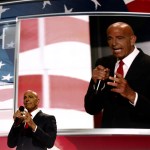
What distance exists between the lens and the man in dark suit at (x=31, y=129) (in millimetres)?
2359

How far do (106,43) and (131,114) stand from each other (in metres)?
0.81

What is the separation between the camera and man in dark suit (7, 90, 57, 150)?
2359 millimetres

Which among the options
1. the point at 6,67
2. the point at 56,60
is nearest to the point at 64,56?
the point at 56,60

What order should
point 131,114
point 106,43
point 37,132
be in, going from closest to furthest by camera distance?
point 37,132 < point 131,114 < point 106,43

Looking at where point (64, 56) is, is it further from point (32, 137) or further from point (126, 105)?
point (32, 137)

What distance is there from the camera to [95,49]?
3.56 meters

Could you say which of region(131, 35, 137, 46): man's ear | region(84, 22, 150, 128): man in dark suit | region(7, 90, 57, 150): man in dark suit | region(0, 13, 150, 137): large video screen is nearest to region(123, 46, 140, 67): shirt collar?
region(84, 22, 150, 128): man in dark suit

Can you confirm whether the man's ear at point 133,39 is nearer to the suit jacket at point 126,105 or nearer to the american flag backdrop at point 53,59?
the suit jacket at point 126,105

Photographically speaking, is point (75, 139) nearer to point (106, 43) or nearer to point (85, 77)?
point (85, 77)

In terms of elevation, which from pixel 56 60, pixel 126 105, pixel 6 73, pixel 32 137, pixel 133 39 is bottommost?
pixel 32 137

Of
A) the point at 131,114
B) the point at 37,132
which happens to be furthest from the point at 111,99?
the point at 37,132

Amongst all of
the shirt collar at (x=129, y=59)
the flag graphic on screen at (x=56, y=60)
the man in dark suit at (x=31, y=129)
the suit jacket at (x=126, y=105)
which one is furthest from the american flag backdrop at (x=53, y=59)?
the man in dark suit at (x=31, y=129)

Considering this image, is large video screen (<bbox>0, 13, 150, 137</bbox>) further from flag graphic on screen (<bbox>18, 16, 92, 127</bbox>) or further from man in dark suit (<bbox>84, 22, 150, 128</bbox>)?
man in dark suit (<bbox>84, 22, 150, 128</bbox>)

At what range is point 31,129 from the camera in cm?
242
